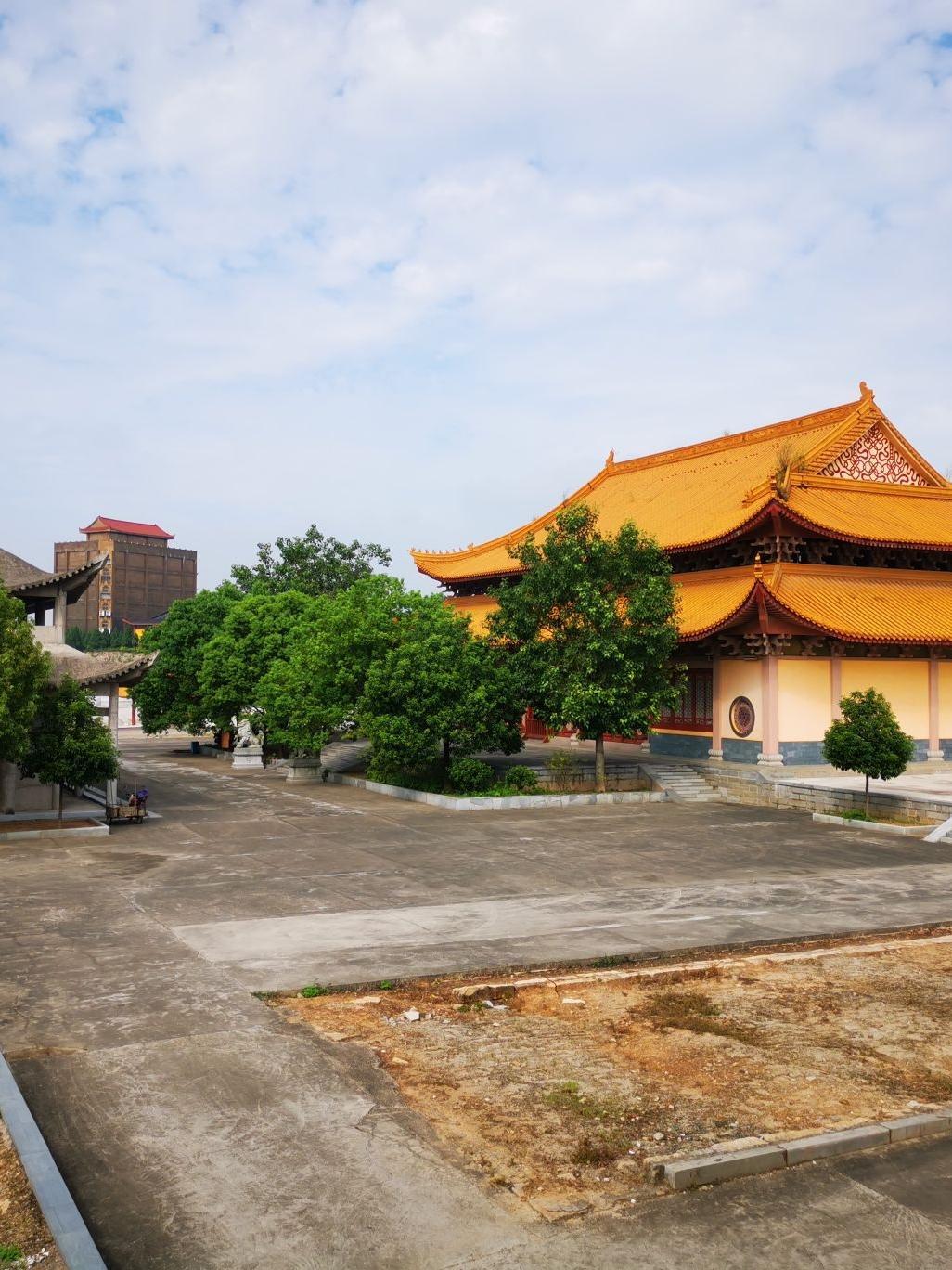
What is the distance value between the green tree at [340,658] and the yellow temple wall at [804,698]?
10.5 m

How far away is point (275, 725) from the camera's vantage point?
32844 mm

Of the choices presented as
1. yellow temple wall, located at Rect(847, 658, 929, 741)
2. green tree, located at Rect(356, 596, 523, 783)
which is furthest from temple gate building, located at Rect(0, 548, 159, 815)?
yellow temple wall, located at Rect(847, 658, 929, 741)

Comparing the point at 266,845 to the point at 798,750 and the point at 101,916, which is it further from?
the point at 798,750

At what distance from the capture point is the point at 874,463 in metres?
34.1

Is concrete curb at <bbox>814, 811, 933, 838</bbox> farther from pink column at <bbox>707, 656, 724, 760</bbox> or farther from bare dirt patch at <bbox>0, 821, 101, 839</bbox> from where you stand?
bare dirt patch at <bbox>0, 821, 101, 839</bbox>

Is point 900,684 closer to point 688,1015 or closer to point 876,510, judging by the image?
point 876,510

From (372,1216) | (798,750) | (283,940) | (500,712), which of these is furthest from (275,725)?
(372,1216)

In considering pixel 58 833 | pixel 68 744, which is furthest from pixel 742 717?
pixel 58 833

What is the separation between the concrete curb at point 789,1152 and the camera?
6195 millimetres

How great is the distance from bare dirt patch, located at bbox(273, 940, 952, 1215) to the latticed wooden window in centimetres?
1989

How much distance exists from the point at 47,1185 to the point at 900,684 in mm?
28735

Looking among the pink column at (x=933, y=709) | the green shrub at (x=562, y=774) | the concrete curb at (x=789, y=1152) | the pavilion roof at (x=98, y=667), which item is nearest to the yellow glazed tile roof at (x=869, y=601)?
the pink column at (x=933, y=709)

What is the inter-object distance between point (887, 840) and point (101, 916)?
14531 mm

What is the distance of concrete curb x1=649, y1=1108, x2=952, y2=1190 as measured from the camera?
6.20 meters
